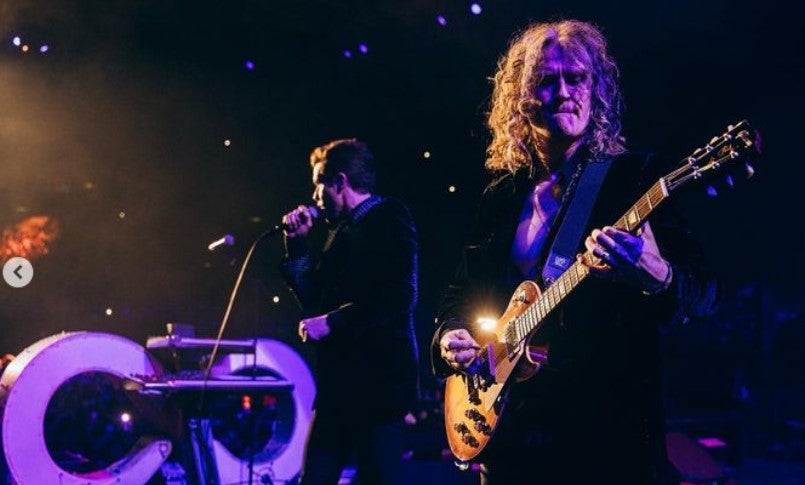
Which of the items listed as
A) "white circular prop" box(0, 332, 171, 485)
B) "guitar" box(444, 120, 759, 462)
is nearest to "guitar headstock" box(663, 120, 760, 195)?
"guitar" box(444, 120, 759, 462)

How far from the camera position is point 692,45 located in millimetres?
7148

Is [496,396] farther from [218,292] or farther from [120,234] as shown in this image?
[120,234]

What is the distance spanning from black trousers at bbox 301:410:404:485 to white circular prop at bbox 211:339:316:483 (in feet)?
8.44

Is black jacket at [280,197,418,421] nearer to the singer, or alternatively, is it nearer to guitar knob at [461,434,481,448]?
the singer

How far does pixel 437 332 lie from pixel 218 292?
7.46m

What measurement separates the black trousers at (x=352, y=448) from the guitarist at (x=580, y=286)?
0.98 meters

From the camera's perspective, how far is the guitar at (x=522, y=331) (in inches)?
68.4

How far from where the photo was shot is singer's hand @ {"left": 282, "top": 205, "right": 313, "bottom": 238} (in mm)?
4145

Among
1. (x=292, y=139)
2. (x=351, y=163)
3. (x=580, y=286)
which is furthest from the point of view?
(x=292, y=139)

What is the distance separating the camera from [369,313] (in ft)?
11.4

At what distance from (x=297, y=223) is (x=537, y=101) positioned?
7.08ft

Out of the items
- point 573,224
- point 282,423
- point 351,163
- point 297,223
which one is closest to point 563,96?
point 573,224

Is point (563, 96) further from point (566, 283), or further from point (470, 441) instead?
point (470, 441)

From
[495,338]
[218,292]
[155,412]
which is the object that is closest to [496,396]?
[495,338]
